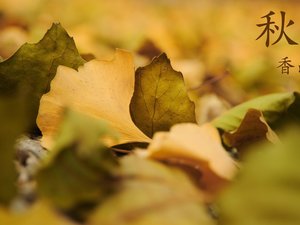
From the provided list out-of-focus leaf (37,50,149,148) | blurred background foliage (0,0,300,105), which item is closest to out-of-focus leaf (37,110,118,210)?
out-of-focus leaf (37,50,149,148)

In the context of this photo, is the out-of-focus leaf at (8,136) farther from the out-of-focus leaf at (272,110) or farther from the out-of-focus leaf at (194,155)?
the out-of-focus leaf at (272,110)

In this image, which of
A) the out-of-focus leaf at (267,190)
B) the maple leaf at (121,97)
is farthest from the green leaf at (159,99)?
the out-of-focus leaf at (267,190)

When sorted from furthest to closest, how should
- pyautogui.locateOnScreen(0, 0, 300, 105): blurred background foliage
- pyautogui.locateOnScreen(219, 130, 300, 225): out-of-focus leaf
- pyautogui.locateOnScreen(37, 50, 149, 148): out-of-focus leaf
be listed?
1. pyautogui.locateOnScreen(0, 0, 300, 105): blurred background foliage
2. pyautogui.locateOnScreen(37, 50, 149, 148): out-of-focus leaf
3. pyautogui.locateOnScreen(219, 130, 300, 225): out-of-focus leaf

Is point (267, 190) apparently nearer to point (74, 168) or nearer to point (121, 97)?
point (74, 168)

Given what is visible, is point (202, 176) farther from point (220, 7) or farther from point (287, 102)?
point (220, 7)

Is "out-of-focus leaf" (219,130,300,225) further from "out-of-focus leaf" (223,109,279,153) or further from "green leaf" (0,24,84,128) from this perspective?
"green leaf" (0,24,84,128)

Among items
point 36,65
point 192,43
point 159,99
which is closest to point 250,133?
point 159,99
